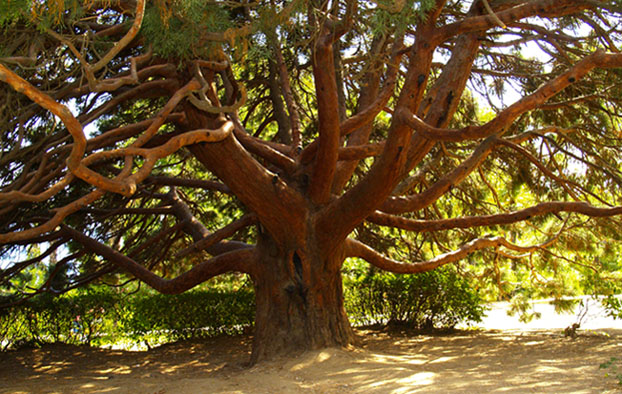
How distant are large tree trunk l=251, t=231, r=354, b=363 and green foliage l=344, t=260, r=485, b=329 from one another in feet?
10.4

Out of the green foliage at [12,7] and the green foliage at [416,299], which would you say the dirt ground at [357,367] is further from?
the green foliage at [12,7]

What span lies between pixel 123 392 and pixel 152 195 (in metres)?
3.90

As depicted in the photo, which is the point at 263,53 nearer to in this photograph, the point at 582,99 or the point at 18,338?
the point at 582,99

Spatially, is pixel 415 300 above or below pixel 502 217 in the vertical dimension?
below

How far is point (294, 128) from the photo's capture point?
7.00 metres

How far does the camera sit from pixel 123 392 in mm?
5391

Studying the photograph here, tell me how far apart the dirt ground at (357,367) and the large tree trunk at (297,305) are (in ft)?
0.88

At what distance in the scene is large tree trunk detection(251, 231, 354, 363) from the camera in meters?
6.44

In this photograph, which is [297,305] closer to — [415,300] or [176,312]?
[415,300]

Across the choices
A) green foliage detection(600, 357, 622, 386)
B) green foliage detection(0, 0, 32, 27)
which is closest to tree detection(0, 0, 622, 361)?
green foliage detection(0, 0, 32, 27)

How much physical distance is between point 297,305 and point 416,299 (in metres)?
3.79

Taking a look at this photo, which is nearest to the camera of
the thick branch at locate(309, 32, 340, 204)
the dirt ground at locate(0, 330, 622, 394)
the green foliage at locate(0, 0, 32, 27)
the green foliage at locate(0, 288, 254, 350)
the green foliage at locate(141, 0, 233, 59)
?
the green foliage at locate(0, 0, 32, 27)

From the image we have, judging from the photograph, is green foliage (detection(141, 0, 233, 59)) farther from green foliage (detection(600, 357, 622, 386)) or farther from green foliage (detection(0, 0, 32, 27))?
green foliage (detection(600, 357, 622, 386))

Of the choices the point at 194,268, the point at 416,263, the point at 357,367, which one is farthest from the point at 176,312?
the point at 357,367
